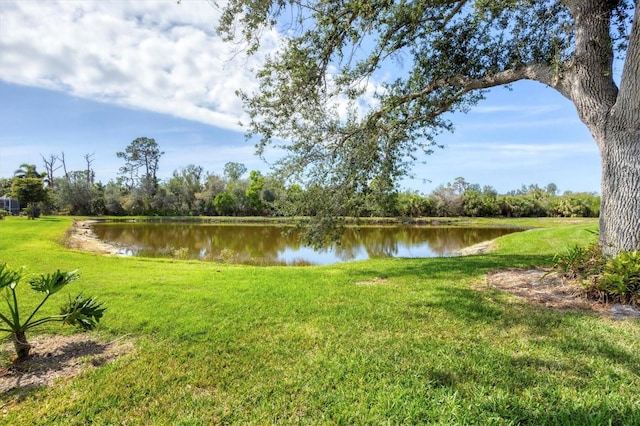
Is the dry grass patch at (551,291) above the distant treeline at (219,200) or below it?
below

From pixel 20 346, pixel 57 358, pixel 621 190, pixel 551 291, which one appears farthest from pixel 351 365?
pixel 621 190

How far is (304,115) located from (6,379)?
714 cm

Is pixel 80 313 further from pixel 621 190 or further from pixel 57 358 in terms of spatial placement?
pixel 621 190

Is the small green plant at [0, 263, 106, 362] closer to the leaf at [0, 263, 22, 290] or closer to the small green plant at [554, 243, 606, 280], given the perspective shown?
the leaf at [0, 263, 22, 290]

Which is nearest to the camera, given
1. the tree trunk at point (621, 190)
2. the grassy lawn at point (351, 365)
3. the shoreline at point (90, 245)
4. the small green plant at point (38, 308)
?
the grassy lawn at point (351, 365)

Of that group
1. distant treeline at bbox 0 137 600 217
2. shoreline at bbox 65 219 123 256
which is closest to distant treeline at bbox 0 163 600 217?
distant treeline at bbox 0 137 600 217

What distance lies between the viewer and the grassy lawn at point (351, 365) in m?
2.57

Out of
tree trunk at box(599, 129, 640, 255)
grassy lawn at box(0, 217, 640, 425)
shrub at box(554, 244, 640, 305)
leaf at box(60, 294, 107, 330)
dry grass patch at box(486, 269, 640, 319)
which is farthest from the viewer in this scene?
tree trunk at box(599, 129, 640, 255)

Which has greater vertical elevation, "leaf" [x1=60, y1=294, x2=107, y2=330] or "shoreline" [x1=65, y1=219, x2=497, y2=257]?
"leaf" [x1=60, y1=294, x2=107, y2=330]

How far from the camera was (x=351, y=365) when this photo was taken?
3.25 metres

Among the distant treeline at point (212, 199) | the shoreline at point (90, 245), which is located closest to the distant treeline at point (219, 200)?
the distant treeline at point (212, 199)

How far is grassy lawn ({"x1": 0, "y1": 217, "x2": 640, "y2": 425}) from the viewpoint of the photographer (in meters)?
2.57

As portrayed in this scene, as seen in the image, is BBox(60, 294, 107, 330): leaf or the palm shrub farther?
the palm shrub

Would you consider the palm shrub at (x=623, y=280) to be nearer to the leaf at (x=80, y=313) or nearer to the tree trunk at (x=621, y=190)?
the tree trunk at (x=621, y=190)
